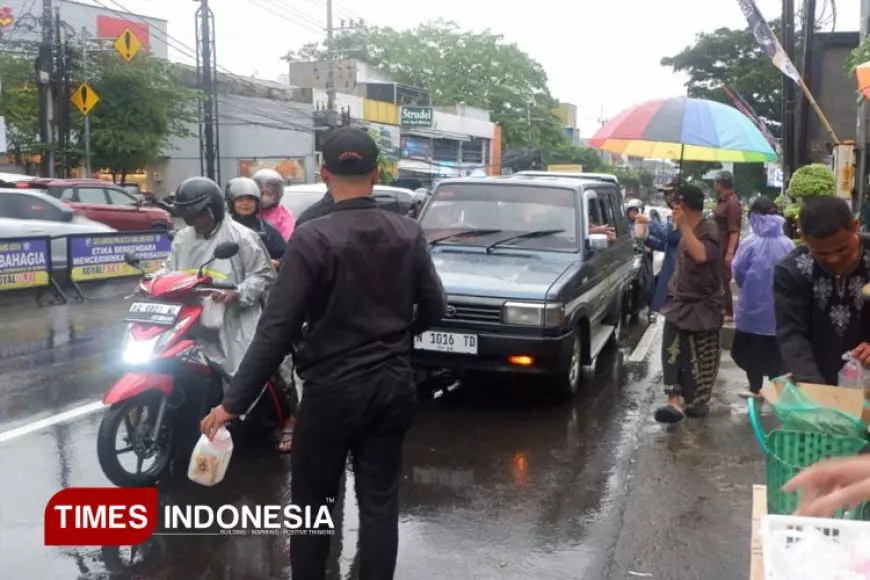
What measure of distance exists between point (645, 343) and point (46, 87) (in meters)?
19.4

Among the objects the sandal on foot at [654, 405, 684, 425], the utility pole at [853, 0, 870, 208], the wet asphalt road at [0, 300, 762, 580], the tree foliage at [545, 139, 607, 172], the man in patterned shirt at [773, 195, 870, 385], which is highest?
the tree foliage at [545, 139, 607, 172]

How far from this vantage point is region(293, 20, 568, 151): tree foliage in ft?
217

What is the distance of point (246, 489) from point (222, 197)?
65.9 inches

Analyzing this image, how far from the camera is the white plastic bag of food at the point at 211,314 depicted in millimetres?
4832

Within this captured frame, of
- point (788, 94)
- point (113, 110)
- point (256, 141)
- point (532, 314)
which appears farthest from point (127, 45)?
point (532, 314)

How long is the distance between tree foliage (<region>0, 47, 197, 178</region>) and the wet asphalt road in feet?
72.0

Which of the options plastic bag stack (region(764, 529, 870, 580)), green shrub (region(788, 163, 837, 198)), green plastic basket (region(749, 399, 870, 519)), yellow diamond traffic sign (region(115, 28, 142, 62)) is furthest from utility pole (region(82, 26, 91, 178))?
plastic bag stack (region(764, 529, 870, 580))

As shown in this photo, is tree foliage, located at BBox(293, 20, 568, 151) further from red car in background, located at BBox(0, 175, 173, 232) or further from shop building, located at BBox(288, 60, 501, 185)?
red car in background, located at BBox(0, 175, 173, 232)

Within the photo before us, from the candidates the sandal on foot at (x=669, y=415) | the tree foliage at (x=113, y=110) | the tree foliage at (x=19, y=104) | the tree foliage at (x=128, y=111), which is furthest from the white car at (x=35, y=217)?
the tree foliage at (x=128, y=111)

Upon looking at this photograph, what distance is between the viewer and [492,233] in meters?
7.46

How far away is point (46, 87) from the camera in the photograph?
76.2 feet

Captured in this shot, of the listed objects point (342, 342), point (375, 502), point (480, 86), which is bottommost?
point (375, 502)

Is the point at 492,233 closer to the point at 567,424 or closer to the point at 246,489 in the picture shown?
the point at 567,424

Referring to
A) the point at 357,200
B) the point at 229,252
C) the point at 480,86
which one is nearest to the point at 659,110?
the point at 229,252
